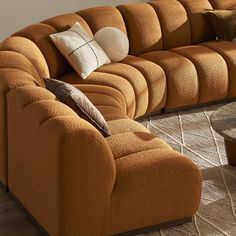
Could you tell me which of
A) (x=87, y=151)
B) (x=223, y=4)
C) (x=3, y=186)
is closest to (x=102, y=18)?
(x=223, y=4)

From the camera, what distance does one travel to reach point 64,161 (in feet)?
12.2

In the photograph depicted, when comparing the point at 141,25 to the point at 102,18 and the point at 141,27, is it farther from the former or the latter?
the point at 102,18

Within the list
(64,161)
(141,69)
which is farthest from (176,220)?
(141,69)

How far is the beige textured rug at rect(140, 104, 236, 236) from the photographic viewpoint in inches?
167

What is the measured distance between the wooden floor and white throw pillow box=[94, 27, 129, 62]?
183 centimetres

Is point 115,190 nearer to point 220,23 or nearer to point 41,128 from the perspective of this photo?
point 41,128

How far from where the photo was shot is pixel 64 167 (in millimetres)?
3729

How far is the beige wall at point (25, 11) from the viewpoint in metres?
7.57

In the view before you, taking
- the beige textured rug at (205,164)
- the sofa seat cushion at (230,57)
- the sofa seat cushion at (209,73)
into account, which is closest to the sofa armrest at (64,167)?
the beige textured rug at (205,164)

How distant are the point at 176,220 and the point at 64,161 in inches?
33.8

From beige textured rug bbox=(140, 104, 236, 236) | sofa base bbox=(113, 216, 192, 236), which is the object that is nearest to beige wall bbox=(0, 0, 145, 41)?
beige textured rug bbox=(140, 104, 236, 236)

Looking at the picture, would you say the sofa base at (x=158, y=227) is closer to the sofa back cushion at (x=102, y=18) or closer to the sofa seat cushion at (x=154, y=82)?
the sofa seat cushion at (x=154, y=82)

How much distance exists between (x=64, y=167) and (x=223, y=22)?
10.8 feet

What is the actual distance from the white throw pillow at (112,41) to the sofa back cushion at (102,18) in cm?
13
